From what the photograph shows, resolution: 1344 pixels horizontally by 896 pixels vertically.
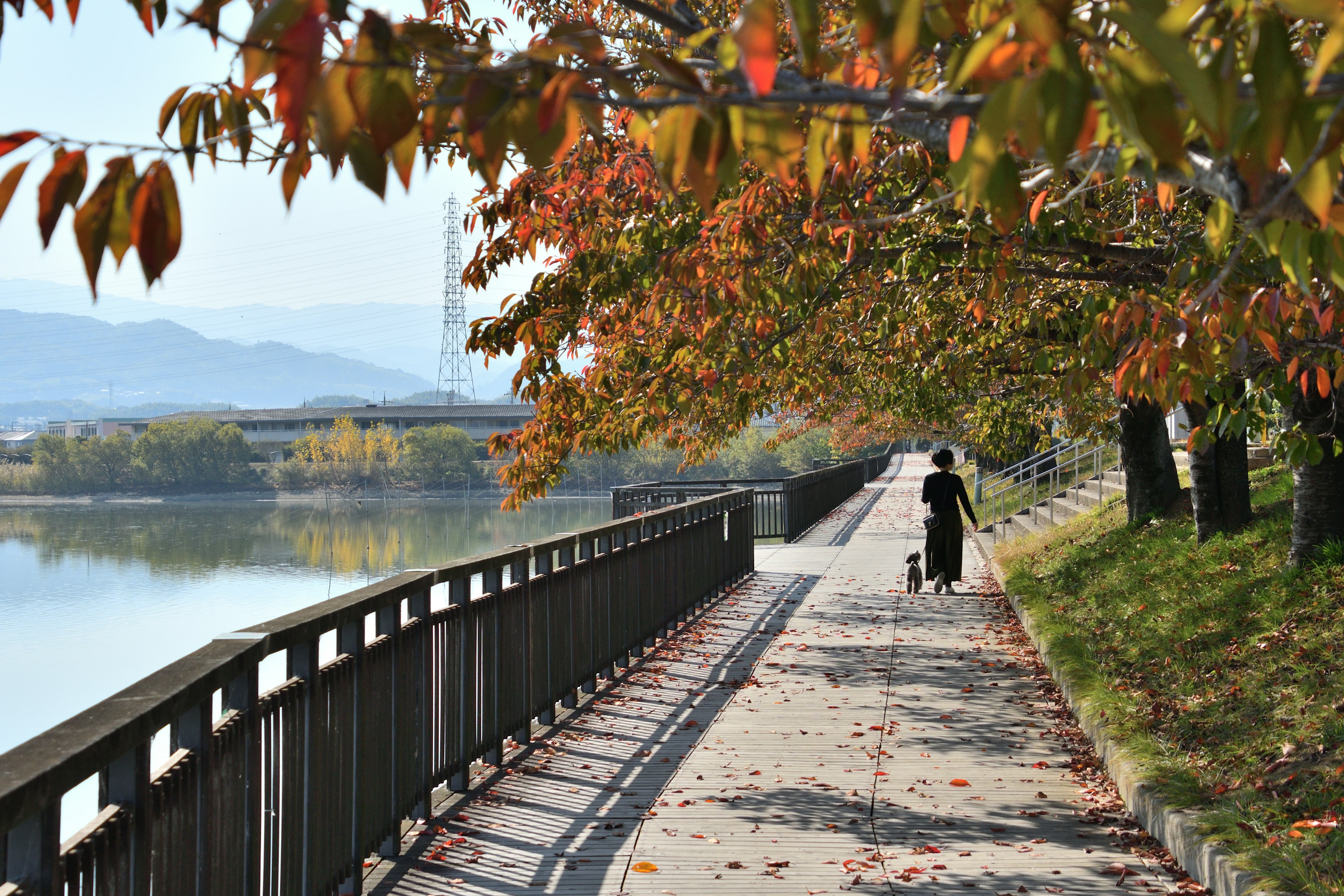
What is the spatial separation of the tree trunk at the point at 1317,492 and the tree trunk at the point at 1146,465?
5.39m

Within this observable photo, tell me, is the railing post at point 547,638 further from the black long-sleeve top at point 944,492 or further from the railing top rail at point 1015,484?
the railing top rail at point 1015,484

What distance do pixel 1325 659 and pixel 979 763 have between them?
6.58 feet

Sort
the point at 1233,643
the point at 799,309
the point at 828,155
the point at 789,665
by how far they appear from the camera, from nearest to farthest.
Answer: the point at 828,155, the point at 1233,643, the point at 799,309, the point at 789,665

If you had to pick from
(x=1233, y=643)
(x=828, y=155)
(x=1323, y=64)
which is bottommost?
(x=1233, y=643)

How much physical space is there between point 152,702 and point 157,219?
1598 millimetres

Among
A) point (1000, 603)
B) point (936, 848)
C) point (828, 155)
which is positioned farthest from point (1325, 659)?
point (1000, 603)

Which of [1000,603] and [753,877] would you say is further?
[1000,603]

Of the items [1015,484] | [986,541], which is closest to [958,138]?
[986,541]

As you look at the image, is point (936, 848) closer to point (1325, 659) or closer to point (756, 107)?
point (1325, 659)

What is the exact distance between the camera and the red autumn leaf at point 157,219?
75.4 inches

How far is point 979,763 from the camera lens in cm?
643

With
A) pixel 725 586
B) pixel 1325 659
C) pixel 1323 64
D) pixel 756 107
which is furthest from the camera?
pixel 725 586

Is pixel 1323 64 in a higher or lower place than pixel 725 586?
higher

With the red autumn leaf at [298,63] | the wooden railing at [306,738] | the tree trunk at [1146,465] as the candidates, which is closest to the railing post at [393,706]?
the wooden railing at [306,738]
